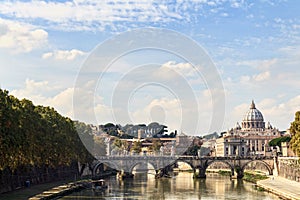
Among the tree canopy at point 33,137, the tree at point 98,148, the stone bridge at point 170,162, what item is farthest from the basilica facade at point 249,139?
the tree canopy at point 33,137

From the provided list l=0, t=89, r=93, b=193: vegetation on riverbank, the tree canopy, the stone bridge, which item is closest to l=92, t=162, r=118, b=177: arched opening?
the stone bridge

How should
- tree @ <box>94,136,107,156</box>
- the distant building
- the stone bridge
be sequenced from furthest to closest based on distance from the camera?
the distant building → tree @ <box>94,136,107,156</box> → the stone bridge

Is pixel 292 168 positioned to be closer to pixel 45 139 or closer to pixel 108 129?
pixel 45 139

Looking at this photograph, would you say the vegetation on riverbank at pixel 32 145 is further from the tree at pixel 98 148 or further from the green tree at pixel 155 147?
the green tree at pixel 155 147

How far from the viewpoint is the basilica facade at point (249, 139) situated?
146m

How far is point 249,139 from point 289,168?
100518mm

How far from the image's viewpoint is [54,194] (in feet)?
150

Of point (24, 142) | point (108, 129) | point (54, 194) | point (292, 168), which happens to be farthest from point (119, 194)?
point (108, 129)

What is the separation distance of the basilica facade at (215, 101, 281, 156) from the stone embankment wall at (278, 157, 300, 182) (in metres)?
Answer: 37.6

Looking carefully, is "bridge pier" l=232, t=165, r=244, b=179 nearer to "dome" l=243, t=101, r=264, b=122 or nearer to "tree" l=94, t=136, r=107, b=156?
"tree" l=94, t=136, r=107, b=156

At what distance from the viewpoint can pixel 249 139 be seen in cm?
17338

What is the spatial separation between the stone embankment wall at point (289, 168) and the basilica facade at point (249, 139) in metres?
37.6

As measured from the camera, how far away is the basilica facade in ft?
480

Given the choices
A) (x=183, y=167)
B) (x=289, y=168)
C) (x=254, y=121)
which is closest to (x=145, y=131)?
(x=254, y=121)
